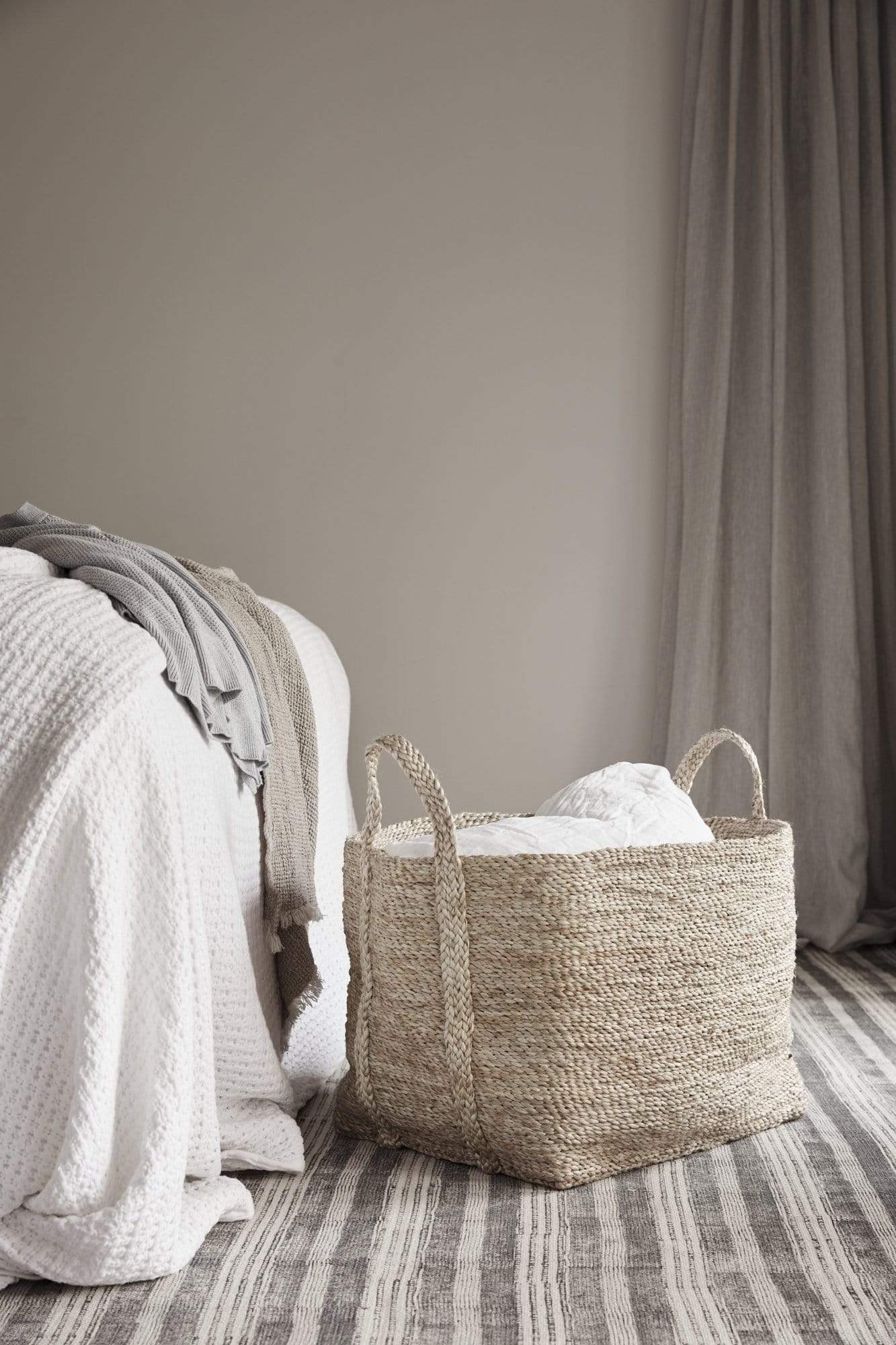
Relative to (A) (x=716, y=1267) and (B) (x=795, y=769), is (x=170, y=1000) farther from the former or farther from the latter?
(B) (x=795, y=769)

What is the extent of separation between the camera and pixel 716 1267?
107 centimetres

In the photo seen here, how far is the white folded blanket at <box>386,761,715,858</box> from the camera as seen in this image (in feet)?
4.42

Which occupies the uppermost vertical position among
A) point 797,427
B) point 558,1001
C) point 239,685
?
point 797,427

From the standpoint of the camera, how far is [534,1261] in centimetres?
108

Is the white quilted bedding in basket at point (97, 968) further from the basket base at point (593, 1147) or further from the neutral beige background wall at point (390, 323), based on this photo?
the neutral beige background wall at point (390, 323)

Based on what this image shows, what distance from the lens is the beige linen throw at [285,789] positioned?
1498 mm

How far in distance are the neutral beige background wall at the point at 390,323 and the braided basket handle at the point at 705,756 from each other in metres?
1.16

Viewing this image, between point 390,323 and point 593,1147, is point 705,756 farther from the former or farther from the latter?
point 390,323

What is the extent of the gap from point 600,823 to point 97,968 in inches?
24.1

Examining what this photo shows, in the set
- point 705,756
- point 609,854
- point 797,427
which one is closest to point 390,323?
point 797,427

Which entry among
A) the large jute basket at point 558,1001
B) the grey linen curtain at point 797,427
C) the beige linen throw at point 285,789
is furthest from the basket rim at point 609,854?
the grey linen curtain at point 797,427

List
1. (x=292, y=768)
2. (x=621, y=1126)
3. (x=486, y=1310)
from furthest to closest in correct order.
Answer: (x=292, y=768)
(x=621, y=1126)
(x=486, y=1310)

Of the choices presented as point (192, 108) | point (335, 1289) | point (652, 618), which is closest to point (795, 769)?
point (652, 618)

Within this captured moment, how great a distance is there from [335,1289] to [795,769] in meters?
1.88
